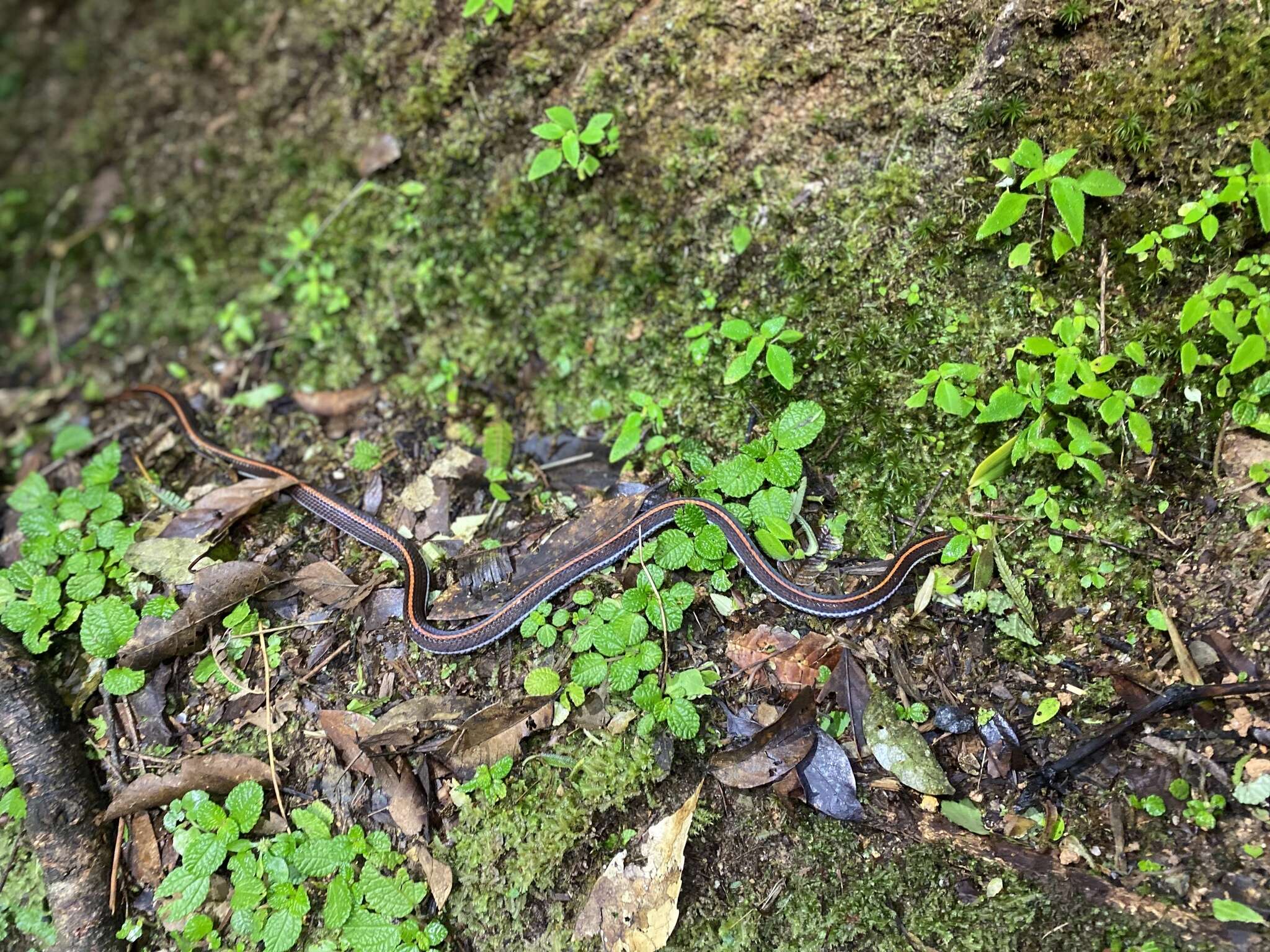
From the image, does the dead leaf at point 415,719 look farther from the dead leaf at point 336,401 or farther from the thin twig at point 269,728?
the dead leaf at point 336,401

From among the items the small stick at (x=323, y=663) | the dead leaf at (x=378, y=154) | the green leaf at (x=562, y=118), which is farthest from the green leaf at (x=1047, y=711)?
the dead leaf at (x=378, y=154)

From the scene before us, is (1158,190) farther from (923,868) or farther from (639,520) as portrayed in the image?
(923,868)

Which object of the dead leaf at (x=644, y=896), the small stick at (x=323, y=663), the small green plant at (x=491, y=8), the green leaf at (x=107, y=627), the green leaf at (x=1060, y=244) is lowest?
the dead leaf at (x=644, y=896)

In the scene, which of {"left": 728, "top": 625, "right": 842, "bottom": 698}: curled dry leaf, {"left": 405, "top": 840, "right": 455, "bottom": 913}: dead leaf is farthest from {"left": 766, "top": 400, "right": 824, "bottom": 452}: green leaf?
{"left": 405, "top": 840, "right": 455, "bottom": 913}: dead leaf

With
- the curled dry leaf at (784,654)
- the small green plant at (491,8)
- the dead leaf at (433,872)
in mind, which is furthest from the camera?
the small green plant at (491,8)

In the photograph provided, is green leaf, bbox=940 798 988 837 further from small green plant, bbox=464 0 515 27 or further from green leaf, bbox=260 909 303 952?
small green plant, bbox=464 0 515 27

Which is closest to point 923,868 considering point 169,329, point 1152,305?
point 1152,305

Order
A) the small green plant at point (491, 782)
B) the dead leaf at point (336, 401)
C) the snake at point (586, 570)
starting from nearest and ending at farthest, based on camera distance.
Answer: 1. the small green plant at point (491, 782)
2. the snake at point (586, 570)
3. the dead leaf at point (336, 401)
